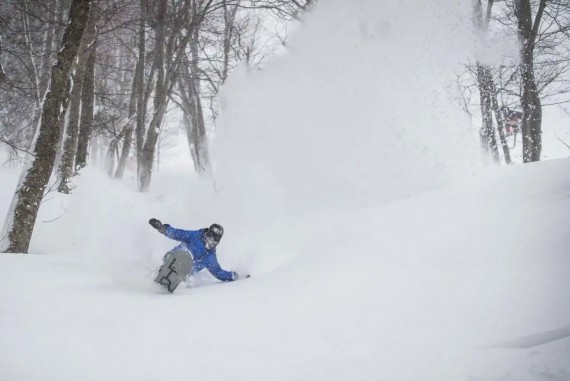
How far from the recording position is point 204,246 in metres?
4.46

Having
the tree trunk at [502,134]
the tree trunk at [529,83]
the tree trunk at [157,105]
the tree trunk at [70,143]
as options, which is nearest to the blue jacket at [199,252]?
the tree trunk at [70,143]

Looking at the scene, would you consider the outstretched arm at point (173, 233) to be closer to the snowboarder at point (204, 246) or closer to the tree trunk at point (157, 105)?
the snowboarder at point (204, 246)

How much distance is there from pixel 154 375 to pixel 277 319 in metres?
1.00

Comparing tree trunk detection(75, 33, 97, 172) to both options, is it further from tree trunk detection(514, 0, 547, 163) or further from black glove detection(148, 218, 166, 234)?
tree trunk detection(514, 0, 547, 163)

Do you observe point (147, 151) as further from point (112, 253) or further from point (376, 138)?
point (376, 138)

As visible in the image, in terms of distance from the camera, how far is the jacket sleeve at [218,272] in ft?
14.3

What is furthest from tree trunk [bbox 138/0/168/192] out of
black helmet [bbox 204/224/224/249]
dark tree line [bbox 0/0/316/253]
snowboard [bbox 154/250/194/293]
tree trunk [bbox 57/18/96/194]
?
snowboard [bbox 154/250/194/293]

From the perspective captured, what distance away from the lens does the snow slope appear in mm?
2307

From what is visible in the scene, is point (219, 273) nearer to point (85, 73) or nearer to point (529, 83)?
point (85, 73)

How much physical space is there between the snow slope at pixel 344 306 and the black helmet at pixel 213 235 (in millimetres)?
489

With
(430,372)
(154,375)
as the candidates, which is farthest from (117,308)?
(430,372)

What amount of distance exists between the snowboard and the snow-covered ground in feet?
0.47

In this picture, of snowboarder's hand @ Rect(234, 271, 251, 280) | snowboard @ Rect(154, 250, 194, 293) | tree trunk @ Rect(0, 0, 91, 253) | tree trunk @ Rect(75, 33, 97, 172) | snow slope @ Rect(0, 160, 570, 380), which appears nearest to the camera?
snow slope @ Rect(0, 160, 570, 380)

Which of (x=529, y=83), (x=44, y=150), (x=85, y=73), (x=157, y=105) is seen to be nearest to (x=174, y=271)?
(x=44, y=150)
